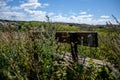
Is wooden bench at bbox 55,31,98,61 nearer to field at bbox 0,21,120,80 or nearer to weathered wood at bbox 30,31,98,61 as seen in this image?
weathered wood at bbox 30,31,98,61

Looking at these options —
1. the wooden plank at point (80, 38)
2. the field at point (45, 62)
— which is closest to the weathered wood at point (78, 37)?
the wooden plank at point (80, 38)

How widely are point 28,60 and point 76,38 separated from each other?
169 centimetres

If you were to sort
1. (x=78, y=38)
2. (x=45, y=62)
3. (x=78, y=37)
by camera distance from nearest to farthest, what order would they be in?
(x=45, y=62) → (x=78, y=38) → (x=78, y=37)

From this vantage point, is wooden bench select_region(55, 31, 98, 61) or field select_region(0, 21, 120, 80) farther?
wooden bench select_region(55, 31, 98, 61)

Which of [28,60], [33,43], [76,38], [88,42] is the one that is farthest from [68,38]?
[28,60]

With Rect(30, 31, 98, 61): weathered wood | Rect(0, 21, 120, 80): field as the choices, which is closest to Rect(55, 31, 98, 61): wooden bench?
Rect(30, 31, 98, 61): weathered wood

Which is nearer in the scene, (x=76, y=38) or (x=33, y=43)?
(x=33, y=43)

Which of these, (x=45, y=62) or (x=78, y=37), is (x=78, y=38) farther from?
(x=45, y=62)

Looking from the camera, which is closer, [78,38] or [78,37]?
[78,38]

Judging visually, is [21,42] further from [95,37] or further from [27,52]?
[95,37]

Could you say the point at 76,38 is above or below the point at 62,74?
above

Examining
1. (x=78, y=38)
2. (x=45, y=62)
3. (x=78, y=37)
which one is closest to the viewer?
(x=45, y=62)

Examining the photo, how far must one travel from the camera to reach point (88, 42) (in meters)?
5.43

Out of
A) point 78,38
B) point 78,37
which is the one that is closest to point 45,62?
point 78,38
